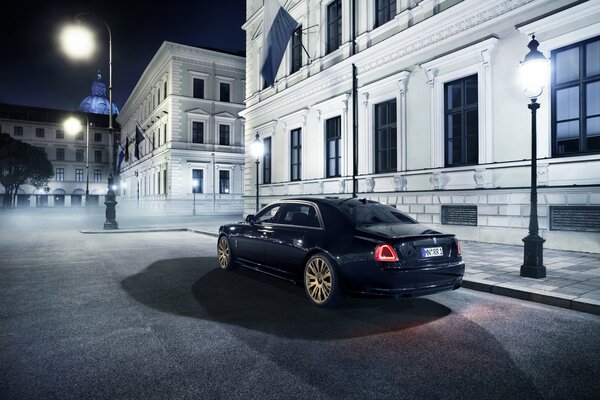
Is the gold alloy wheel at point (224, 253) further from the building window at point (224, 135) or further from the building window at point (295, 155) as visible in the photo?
the building window at point (224, 135)

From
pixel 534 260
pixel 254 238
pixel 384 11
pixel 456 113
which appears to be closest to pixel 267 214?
pixel 254 238

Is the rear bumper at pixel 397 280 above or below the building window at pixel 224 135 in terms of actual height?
below

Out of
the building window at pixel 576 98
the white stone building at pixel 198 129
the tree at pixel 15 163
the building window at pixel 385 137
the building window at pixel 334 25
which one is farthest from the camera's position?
the tree at pixel 15 163

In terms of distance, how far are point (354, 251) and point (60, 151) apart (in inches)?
3542

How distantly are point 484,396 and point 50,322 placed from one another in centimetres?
459

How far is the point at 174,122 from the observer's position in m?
40.4

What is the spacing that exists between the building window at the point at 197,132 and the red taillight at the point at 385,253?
39.2 m

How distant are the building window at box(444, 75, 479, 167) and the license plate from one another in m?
8.10

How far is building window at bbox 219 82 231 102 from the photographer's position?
1690 inches

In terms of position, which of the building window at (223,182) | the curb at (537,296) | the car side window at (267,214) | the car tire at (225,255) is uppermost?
the building window at (223,182)

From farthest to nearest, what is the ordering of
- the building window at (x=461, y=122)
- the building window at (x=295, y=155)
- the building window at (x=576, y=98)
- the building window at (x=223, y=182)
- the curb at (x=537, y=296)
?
the building window at (x=223, y=182), the building window at (x=295, y=155), the building window at (x=461, y=122), the building window at (x=576, y=98), the curb at (x=537, y=296)

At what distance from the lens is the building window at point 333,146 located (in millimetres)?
17766

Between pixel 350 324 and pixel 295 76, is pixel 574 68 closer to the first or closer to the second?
pixel 350 324

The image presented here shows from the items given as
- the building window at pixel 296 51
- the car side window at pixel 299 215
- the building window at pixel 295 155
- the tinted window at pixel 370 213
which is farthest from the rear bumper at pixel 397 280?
the building window at pixel 296 51
